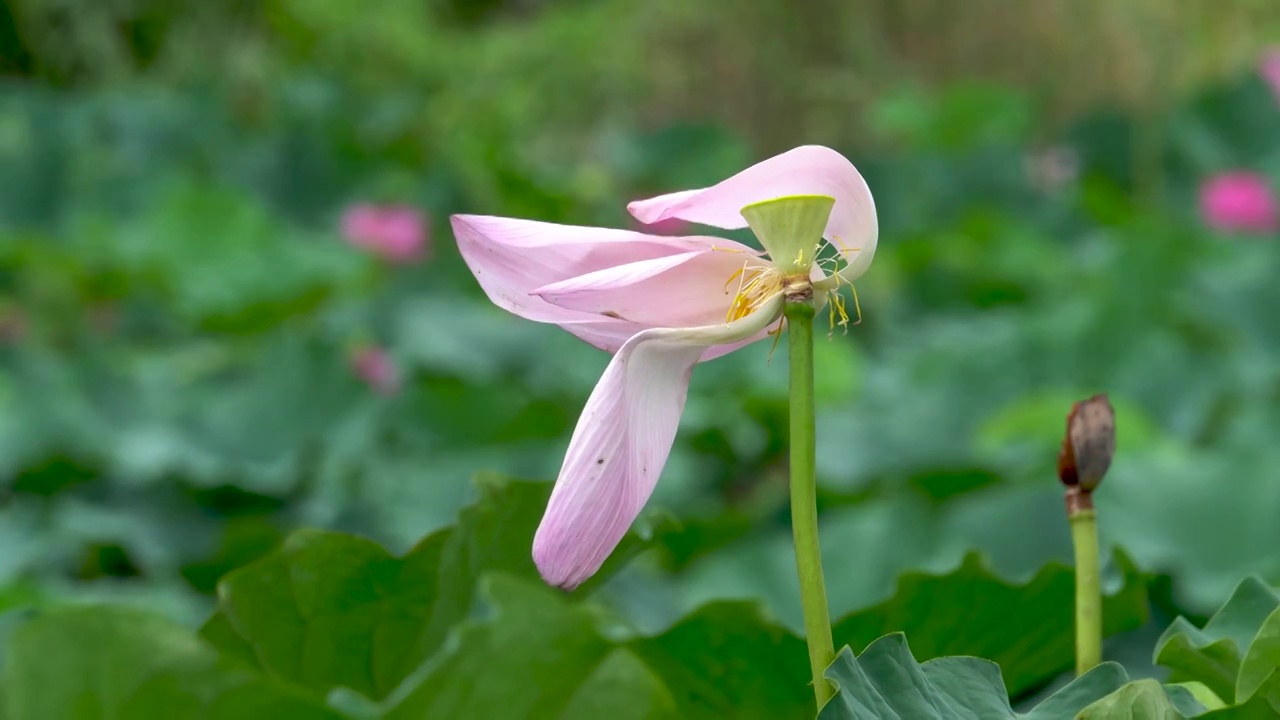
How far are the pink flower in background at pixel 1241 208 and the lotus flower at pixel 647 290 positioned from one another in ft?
7.95

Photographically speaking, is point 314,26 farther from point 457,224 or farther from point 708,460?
point 457,224

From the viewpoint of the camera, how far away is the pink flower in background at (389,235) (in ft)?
7.89

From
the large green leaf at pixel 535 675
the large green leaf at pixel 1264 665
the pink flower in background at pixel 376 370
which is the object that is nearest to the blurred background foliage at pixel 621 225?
the pink flower in background at pixel 376 370

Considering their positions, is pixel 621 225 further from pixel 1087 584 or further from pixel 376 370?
pixel 1087 584

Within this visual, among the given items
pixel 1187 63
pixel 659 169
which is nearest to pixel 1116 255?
pixel 659 169

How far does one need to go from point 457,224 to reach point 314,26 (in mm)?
4723

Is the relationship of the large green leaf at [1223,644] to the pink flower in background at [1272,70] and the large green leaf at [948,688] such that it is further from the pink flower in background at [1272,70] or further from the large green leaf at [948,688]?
the pink flower in background at [1272,70]

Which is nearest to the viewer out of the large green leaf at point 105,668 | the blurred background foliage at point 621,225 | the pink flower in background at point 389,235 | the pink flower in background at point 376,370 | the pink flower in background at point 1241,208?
the large green leaf at point 105,668

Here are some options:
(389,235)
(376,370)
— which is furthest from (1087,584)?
(389,235)

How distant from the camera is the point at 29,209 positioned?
2.97 meters

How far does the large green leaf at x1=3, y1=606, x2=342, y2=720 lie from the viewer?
10.3 inches

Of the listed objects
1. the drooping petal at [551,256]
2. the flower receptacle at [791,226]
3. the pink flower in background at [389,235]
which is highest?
the flower receptacle at [791,226]

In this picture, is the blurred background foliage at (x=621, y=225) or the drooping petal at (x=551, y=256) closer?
the drooping petal at (x=551, y=256)

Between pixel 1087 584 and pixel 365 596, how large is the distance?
20 cm
